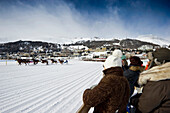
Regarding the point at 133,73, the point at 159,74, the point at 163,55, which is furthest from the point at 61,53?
the point at 159,74

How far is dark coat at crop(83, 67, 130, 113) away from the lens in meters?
1.16

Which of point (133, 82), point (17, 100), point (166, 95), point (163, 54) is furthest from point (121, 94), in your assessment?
point (17, 100)

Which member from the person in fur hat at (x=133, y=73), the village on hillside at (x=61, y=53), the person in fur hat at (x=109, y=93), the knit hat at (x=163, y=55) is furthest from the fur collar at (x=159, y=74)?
the village on hillside at (x=61, y=53)

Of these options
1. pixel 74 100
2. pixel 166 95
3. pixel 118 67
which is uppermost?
pixel 118 67

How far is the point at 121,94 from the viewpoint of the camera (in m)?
1.23

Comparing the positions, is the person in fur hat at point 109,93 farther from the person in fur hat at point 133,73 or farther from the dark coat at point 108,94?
the person in fur hat at point 133,73

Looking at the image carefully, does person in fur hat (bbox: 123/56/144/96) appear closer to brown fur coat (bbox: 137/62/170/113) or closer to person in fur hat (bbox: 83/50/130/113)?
brown fur coat (bbox: 137/62/170/113)

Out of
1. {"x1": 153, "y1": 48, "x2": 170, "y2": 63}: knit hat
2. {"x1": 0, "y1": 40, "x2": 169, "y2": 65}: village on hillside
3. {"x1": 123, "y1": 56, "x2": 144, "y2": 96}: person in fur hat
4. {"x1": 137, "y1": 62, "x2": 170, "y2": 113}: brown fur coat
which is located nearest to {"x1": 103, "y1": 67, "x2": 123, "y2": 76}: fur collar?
{"x1": 137, "y1": 62, "x2": 170, "y2": 113}: brown fur coat

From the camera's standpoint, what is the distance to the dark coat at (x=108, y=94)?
3.79ft

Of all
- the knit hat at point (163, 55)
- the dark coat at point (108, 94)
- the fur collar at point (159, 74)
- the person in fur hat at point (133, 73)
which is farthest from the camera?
the person in fur hat at point (133, 73)

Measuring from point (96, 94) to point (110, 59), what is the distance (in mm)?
506

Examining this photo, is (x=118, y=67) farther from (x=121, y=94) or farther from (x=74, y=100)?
(x=74, y=100)

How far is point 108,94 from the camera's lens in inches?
45.6

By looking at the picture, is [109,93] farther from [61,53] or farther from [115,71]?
[61,53]
